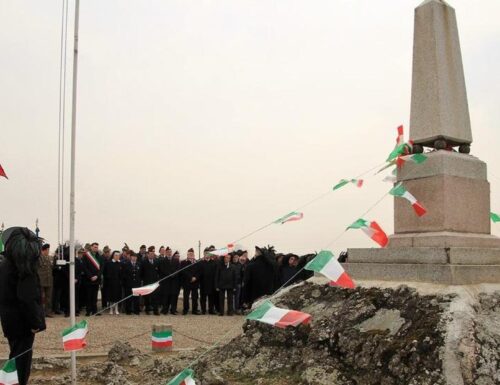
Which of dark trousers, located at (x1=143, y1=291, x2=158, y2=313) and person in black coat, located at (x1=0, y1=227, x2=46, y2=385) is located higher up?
person in black coat, located at (x1=0, y1=227, x2=46, y2=385)

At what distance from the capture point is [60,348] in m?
9.66

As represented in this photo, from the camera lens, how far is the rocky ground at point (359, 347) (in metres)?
4.67

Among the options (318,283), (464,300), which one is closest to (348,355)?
(464,300)

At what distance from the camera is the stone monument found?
6.14m

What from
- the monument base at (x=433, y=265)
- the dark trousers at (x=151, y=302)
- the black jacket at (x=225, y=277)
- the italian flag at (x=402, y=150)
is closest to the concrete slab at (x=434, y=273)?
the monument base at (x=433, y=265)

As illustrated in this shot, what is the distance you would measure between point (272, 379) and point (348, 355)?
0.82 meters

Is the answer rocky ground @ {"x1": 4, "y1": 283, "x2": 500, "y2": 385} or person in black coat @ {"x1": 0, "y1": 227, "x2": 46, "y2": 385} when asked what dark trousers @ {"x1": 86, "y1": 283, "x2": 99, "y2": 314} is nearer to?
rocky ground @ {"x1": 4, "y1": 283, "x2": 500, "y2": 385}

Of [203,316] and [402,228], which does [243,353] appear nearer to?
[402,228]

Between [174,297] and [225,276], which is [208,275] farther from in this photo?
[174,297]

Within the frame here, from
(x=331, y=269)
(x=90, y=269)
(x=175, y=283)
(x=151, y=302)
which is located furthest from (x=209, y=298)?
(x=331, y=269)

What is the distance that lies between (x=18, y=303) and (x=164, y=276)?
10.9 meters

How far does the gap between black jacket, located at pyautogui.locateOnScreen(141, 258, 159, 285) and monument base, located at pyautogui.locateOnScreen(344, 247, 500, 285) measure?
Answer: 423 inches

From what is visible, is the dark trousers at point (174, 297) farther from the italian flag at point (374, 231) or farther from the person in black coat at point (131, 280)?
the italian flag at point (374, 231)

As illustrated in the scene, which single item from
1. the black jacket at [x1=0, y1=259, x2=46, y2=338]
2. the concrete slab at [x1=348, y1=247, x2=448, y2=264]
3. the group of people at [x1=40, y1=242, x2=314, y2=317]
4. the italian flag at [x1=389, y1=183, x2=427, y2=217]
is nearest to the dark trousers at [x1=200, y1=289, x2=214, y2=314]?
the group of people at [x1=40, y1=242, x2=314, y2=317]
